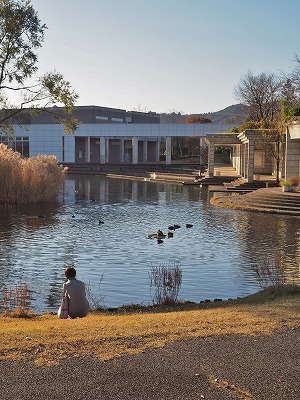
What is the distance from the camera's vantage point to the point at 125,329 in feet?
28.7

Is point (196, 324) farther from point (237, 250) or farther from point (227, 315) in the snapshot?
point (237, 250)

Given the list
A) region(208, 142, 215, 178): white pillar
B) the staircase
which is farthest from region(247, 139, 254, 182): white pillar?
region(208, 142, 215, 178): white pillar

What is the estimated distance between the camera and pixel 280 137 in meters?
48.0

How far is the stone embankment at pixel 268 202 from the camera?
32406mm

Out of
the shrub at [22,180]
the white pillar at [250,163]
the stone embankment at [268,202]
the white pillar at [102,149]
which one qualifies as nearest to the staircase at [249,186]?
the white pillar at [250,163]

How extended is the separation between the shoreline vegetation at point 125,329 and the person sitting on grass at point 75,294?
54cm

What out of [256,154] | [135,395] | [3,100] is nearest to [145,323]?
[135,395]

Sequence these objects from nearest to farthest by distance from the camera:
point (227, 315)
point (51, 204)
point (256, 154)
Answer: point (227, 315) → point (51, 204) → point (256, 154)

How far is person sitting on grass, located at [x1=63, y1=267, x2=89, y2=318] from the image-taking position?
10641mm

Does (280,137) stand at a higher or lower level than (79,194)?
higher

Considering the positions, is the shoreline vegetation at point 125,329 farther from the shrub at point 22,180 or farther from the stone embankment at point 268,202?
the shrub at point 22,180

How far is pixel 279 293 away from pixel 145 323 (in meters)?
4.05

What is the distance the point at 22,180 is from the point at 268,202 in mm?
16257

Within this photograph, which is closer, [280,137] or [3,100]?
[3,100]
